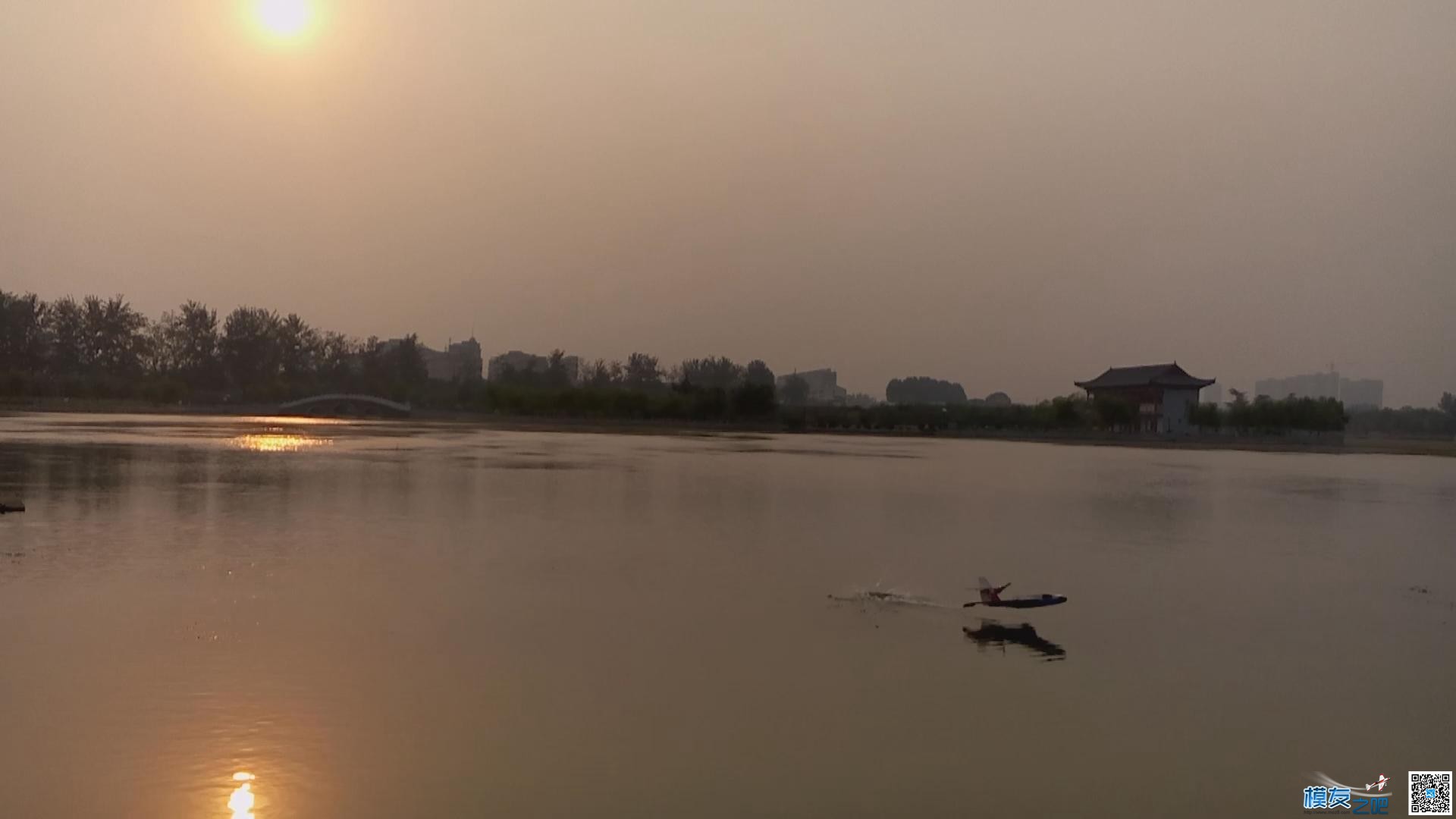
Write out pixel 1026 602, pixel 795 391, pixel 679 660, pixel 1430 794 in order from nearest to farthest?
pixel 1430 794 < pixel 679 660 < pixel 1026 602 < pixel 795 391

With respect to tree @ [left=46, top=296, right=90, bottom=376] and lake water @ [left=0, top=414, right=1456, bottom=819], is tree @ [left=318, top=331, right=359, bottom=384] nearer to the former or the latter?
tree @ [left=46, top=296, right=90, bottom=376]

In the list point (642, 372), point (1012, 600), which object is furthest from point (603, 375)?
point (1012, 600)

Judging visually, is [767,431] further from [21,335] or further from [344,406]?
[21,335]

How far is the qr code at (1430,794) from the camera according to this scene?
8.78 metres

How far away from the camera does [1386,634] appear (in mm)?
14867

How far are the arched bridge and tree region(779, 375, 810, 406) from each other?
8178cm

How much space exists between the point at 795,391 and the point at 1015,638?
170987 mm

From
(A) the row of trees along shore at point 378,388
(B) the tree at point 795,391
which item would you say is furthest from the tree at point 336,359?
(B) the tree at point 795,391

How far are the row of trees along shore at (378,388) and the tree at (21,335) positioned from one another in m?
0.13

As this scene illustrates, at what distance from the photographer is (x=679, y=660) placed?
1198 centimetres

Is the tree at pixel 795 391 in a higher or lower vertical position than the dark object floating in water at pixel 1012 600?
higher

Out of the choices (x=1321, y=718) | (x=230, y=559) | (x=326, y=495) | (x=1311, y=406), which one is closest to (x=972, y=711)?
(x=1321, y=718)

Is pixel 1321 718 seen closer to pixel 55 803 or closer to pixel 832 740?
pixel 832 740

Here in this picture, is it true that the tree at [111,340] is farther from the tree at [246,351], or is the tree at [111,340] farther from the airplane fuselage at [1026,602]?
the airplane fuselage at [1026,602]
